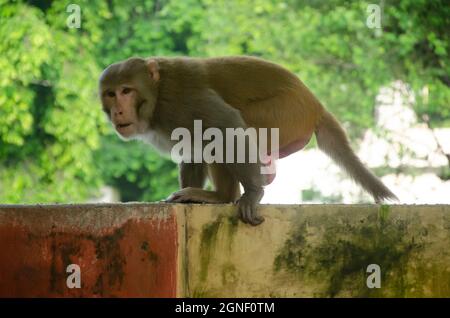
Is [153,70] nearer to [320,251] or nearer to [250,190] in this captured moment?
[250,190]

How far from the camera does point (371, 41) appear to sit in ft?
30.9

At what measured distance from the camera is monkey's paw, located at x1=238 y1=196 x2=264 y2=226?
10.8 feet

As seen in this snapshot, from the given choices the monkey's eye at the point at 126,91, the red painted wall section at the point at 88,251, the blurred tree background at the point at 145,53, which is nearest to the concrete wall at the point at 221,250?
the red painted wall section at the point at 88,251

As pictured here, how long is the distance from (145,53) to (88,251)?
8.71m

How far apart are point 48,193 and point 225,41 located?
11.3 ft

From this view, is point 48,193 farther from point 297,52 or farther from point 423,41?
point 423,41

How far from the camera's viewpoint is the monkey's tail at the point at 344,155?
3.98m

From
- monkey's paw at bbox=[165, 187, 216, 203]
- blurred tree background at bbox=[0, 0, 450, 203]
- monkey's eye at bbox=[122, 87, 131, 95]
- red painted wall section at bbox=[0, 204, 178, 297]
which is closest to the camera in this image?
red painted wall section at bbox=[0, 204, 178, 297]

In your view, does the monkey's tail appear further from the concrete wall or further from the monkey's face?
the monkey's face

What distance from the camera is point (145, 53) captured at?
454 inches

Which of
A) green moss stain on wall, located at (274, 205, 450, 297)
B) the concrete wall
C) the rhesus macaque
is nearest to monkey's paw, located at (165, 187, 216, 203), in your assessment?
the rhesus macaque

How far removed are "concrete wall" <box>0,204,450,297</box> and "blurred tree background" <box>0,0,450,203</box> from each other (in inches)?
213
